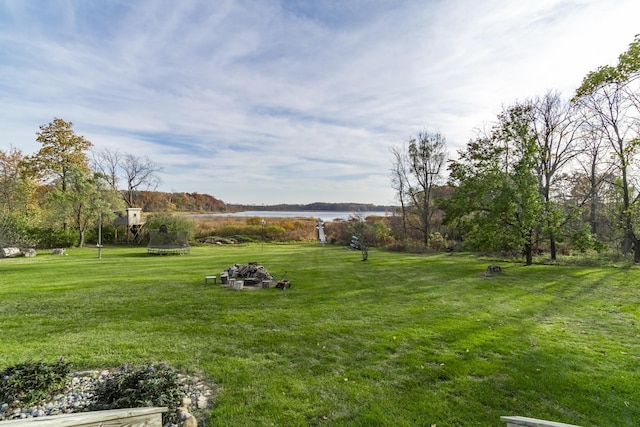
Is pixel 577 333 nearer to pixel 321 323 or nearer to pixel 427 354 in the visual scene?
pixel 427 354

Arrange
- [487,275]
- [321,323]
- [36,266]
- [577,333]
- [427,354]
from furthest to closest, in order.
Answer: [36,266] < [487,275] < [321,323] < [577,333] < [427,354]

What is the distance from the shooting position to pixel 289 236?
3106cm

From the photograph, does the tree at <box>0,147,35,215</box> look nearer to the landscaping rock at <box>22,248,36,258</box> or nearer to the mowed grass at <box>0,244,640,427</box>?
the landscaping rock at <box>22,248,36,258</box>

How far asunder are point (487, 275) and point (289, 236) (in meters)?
22.2

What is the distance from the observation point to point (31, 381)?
120 inches

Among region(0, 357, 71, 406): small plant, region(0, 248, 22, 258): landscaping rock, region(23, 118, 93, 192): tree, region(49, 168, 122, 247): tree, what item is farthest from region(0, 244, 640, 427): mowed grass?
region(23, 118, 93, 192): tree

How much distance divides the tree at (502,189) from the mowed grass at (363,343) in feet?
11.8

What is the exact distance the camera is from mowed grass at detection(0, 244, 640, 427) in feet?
10.2

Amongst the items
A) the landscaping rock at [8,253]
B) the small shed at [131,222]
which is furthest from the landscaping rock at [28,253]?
the small shed at [131,222]

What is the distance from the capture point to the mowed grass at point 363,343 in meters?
3.12

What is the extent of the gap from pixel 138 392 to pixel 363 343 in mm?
3080

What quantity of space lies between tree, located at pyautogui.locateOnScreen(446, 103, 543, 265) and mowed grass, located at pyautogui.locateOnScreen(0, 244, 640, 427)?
11.8 feet

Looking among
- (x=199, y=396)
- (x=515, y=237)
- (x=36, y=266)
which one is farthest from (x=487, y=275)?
(x=36, y=266)

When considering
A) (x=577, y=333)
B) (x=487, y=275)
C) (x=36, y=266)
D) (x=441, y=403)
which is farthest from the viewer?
(x=36, y=266)
